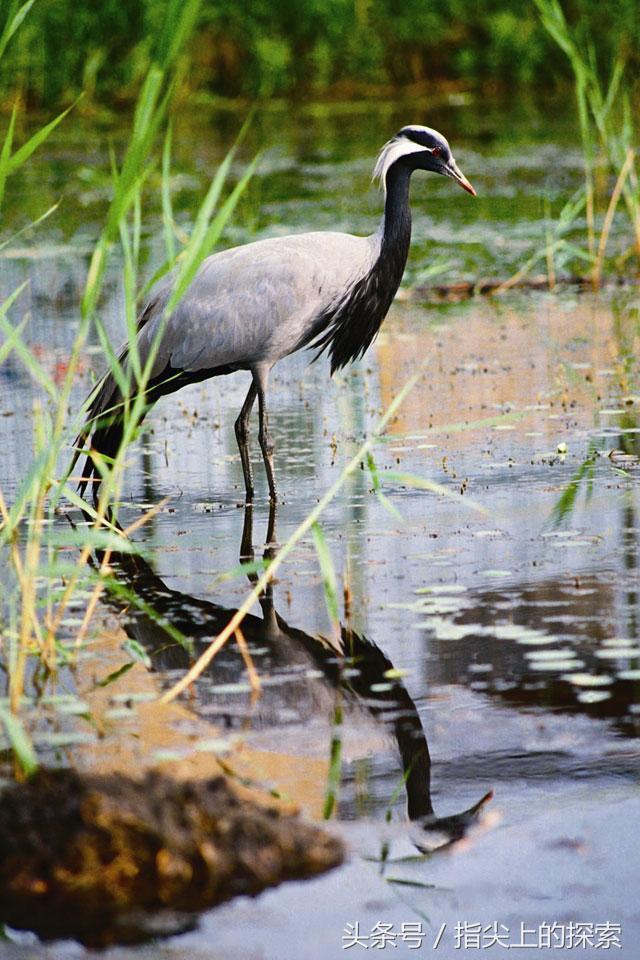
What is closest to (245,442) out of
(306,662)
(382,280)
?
(382,280)

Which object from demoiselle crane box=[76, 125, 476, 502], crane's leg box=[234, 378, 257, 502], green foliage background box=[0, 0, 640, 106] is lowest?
crane's leg box=[234, 378, 257, 502]

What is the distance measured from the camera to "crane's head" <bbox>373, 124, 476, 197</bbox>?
7.69 meters

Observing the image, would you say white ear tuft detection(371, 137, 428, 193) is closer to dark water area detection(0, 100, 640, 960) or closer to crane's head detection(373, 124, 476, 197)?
crane's head detection(373, 124, 476, 197)

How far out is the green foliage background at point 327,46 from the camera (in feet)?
80.1

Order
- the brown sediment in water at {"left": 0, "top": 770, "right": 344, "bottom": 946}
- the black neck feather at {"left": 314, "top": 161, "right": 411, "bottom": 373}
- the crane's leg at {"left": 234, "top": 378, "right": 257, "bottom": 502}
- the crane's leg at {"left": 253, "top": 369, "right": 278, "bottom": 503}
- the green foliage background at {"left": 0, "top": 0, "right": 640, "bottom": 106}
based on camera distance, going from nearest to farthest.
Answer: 1. the brown sediment in water at {"left": 0, "top": 770, "right": 344, "bottom": 946}
2. the crane's leg at {"left": 253, "top": 369, "right": 278, "bottom": 503}
3. the crane's leg at {"left": 234, "top": 378, "right": 257, "bottom": 502}
4. the black neck feather at {"left": 314, "top": 161, "right": 411, "bottom": 373}
5. the green foliage background at {"left": 0, "top": 0, "right": 640, "bottom": 106}

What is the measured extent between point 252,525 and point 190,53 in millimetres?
21088

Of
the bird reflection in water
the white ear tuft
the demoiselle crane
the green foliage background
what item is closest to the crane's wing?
the demoiselle crane

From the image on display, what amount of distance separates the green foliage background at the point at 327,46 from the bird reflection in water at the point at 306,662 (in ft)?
62.7

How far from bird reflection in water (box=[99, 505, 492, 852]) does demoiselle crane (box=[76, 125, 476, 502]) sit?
1381 mm

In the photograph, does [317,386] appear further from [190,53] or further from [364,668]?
[190,53]

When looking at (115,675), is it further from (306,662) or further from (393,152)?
(393,152)

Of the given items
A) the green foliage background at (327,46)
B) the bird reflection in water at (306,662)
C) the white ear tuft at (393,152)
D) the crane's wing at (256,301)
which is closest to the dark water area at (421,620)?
the bird reflection in water at (306,662)

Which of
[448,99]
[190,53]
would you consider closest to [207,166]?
[190,53]

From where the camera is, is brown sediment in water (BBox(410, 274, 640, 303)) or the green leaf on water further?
brown sediment in water (BBox(410, 274, 640, 303))
